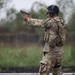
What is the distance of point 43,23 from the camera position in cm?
715

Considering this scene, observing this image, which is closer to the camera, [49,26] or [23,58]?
[49,26]

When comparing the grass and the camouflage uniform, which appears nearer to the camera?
the camouflage uniform

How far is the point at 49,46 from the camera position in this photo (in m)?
7.26

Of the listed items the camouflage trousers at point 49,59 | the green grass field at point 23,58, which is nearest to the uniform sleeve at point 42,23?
the camouflage trousers at point 49,59

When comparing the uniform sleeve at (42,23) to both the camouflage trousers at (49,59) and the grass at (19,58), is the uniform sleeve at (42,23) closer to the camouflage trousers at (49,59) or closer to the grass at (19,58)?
the camouflage trousers at (49,59)

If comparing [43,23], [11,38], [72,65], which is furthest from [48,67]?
[11,38]

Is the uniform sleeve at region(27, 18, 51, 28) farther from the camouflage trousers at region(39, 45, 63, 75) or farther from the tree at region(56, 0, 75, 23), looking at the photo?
the tree at region(56, 0, 75, 23)

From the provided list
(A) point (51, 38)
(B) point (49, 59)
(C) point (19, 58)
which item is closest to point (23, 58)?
(C) point (19, 58)

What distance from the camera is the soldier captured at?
719cm

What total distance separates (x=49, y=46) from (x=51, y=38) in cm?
17

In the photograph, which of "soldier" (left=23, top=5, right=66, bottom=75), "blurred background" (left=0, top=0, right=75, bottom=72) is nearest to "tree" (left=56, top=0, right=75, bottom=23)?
"blurred background" (left=0, top=0, right=75, bottom=72)

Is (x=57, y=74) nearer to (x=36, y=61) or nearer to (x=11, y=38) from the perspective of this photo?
(x=36, y=61)

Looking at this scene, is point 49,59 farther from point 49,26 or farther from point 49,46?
point 49,26

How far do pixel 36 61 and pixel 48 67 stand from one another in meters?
5.39
